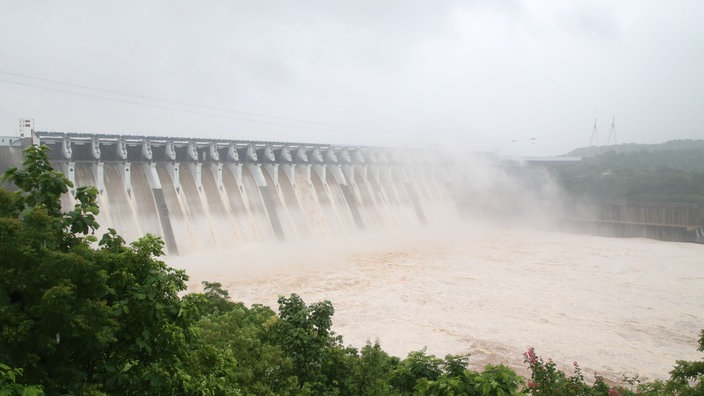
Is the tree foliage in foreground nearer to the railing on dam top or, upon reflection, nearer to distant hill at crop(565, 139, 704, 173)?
the railing on dam top

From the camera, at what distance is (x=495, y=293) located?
60.8 ft

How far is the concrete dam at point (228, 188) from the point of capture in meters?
21.8

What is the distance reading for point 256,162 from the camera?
2827cm

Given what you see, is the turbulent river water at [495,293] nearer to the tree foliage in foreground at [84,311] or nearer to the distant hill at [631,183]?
the tree foliage in foreground at [84,311]

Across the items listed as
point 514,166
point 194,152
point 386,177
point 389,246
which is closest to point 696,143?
point 514,166

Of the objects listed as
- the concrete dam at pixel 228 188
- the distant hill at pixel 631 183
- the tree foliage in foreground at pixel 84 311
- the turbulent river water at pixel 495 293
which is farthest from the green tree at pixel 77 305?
the distant hill at pixel 631 183

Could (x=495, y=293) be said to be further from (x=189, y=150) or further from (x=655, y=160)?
(x=655, y=160)

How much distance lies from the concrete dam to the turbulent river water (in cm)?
144

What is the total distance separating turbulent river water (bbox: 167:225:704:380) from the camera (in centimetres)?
1359

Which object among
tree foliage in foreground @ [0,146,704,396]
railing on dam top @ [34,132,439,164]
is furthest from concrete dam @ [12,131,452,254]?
tree foliage in foreground @ [0,146,704,396]

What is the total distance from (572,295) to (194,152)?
17.7 metres

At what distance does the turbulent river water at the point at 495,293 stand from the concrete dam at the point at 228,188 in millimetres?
1439

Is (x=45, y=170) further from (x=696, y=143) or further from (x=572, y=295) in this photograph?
(x=696, y=143)

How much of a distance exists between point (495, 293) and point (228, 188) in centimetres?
1414
